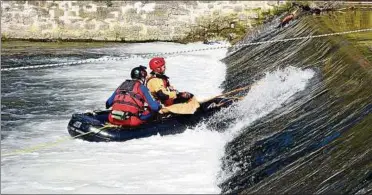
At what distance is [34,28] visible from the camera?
733 inches

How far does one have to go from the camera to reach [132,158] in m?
7.91

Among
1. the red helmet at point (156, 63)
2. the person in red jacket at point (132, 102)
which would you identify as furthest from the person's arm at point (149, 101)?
the red helmet at point (156, 63)

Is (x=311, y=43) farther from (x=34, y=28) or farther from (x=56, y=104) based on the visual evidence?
(x=34, y=28)

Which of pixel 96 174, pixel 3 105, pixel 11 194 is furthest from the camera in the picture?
pixel 3 105

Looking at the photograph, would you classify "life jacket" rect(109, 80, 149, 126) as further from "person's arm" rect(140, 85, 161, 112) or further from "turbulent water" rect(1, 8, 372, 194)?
"turbulent water" rect(1, 8, 372, 194)

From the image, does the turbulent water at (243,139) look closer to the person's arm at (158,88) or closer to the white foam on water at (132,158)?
the white foam on water at (132,158)

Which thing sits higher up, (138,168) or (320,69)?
(320,69)

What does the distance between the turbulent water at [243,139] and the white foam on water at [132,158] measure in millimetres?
14

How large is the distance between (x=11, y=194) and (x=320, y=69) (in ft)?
18.5

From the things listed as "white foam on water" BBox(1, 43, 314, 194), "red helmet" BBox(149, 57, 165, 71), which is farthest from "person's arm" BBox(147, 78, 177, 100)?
"white foam on water" BBox(1, 43, 314, 194)

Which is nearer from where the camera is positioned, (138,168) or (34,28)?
(138,168)

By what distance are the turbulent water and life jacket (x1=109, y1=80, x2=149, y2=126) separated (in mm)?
369

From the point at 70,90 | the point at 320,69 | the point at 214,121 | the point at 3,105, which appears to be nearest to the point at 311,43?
the point at 320,69

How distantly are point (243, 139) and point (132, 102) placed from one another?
1762 millimetres
